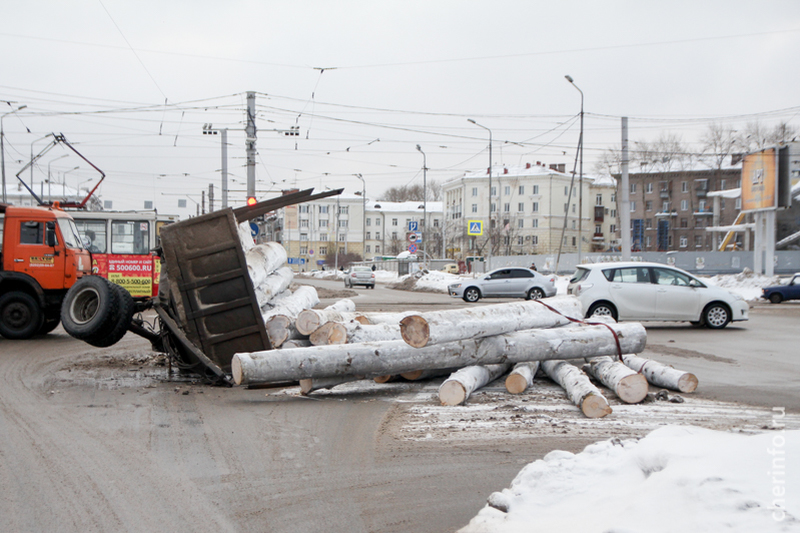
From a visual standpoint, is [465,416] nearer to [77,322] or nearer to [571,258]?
[77,322]

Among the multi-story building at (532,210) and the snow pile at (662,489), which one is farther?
the multi-story building at (532,210)

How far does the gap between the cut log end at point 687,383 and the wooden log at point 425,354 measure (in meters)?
0.92

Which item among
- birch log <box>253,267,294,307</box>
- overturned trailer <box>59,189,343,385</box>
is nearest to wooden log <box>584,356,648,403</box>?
overturned trailer <box>59,189,343,385</box>

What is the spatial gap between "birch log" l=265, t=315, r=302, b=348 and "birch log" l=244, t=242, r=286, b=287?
930 mm

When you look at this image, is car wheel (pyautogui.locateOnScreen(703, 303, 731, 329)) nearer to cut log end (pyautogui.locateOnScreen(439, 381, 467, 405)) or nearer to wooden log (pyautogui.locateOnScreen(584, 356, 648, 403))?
wooden log (pyautogui.locateOnScreen(584, 356, 648, 403))

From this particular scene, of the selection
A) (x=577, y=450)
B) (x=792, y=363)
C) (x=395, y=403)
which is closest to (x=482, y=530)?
(x=577, y=450)

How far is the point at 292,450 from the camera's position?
5.61 metres

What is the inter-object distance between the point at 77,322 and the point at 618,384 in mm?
7519

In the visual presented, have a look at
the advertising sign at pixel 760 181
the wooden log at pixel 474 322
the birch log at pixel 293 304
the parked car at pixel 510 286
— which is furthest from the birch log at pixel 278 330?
the advertising sign at pixel 760 181

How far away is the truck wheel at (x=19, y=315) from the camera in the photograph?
43.4 ft

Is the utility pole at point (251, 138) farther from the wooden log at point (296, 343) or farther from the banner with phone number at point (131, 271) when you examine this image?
the wooden log at point (296, 343)

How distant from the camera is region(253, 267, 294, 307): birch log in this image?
10992mm

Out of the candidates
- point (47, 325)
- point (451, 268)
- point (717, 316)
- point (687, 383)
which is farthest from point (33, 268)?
point (451, 268)

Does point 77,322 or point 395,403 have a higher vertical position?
point 77,322
